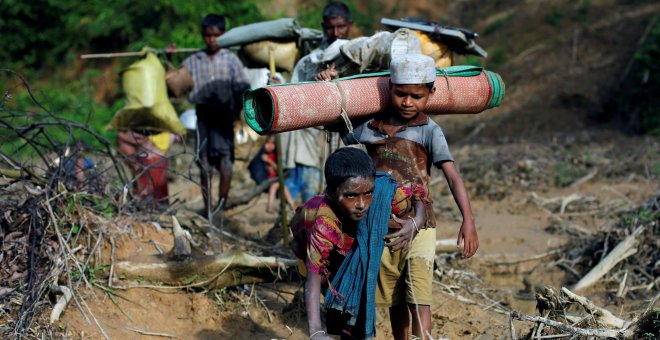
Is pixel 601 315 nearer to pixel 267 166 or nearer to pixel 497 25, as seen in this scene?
pixel 267 166

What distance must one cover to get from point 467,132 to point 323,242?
9.56 m

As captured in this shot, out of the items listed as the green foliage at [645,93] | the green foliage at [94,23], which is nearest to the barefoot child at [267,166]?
the green foliage at [645,93]

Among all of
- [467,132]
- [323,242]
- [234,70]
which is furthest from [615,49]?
[323,242]

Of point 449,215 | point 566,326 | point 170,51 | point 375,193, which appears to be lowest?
point 449,215

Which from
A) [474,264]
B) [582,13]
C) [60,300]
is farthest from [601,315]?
[582,13]

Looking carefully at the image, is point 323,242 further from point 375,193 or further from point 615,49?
point 615,49

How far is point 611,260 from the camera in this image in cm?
555

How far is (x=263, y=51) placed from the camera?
6.00 metres

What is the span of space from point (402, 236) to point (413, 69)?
74cm

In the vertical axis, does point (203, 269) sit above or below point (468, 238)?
below

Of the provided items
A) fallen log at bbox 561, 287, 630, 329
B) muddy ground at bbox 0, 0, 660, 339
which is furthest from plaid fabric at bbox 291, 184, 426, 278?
muddy ground at bbox 0, 0, 660, 339

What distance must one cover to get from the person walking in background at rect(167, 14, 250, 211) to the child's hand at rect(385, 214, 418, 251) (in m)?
2.97

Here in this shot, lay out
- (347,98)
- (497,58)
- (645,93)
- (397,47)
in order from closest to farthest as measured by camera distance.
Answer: (347,98) < (397,47) < (645,93) < (497,58)

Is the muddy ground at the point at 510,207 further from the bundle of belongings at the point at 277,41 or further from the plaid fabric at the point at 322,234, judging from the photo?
the bundle of belongings at the point at 277,41
